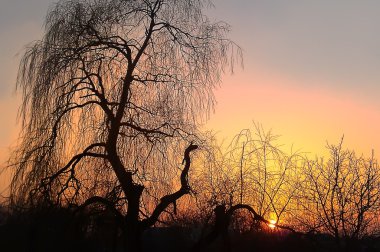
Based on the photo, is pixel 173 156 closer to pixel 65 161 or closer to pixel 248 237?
pixel 65 161

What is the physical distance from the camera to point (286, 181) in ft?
51.3

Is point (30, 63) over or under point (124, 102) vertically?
over

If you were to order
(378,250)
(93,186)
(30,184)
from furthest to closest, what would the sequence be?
(378,250), (93,186), (30,184)

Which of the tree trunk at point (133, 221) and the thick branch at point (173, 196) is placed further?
the thick branch at point (173, 196)

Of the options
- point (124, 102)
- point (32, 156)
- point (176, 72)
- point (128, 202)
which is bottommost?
point (128, 202)

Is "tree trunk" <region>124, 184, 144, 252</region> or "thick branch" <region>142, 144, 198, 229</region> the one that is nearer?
"tree trunk" <region>124, 184, 144, 252</region>

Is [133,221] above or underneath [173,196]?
underneath

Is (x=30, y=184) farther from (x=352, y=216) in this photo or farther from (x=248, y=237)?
(x=352, y=216)

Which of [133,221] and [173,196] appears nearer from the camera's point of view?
[133,221]

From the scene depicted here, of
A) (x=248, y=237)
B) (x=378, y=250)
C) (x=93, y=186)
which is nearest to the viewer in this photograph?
(x=93, y=186)

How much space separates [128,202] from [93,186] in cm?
85

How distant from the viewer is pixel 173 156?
9.20m

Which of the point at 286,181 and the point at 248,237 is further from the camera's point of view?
the point at 286,181

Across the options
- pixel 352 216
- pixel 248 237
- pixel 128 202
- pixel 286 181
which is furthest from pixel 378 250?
pixel 128 202
